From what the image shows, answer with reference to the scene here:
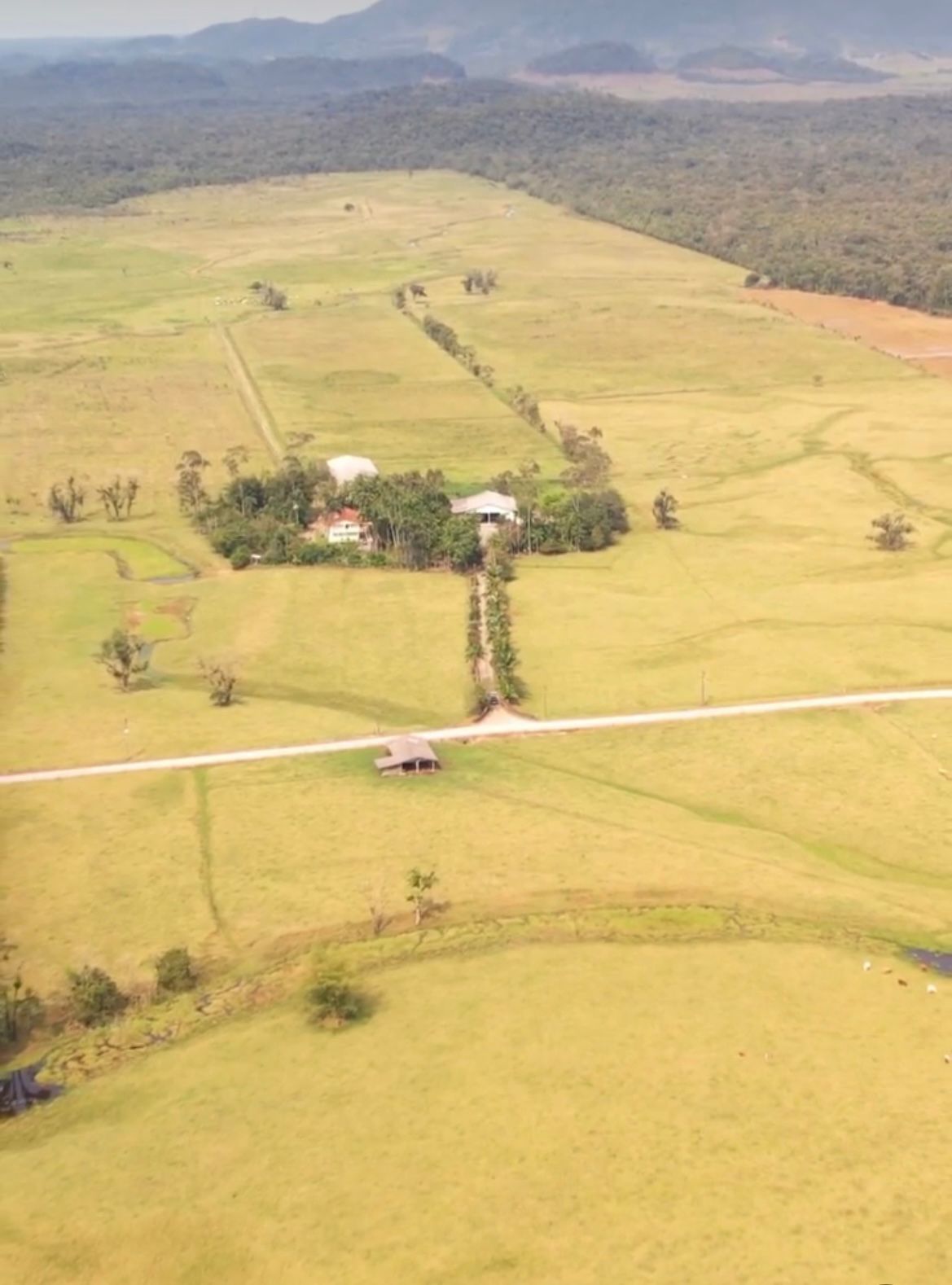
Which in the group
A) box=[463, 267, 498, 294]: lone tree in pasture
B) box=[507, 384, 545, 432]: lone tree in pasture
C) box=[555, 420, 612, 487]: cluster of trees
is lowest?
box=[555, 420, 612, 487]: cluster of trees

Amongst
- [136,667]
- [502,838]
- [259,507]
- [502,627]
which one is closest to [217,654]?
[136,667]

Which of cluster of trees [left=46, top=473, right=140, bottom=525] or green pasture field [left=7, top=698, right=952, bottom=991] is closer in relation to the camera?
green pasture field [left=7, top=698, right=952, bottom=991]

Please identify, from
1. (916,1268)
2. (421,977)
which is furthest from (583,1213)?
(421,977)

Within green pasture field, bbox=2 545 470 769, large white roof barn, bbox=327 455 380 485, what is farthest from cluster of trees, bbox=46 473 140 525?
large white roof barn, bbox=327 455 380 485

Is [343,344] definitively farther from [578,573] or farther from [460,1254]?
[460,1254]

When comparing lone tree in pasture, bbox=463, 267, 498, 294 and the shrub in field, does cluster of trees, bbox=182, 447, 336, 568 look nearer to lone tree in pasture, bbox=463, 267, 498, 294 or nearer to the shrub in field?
the shrub in field

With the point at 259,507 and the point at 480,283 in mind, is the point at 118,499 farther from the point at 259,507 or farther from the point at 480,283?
the point at 480,283

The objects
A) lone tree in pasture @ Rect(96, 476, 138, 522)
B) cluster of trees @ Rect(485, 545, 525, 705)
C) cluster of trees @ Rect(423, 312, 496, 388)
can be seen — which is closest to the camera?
cluster of trees @ Rect(485, 545, 525, 705)
